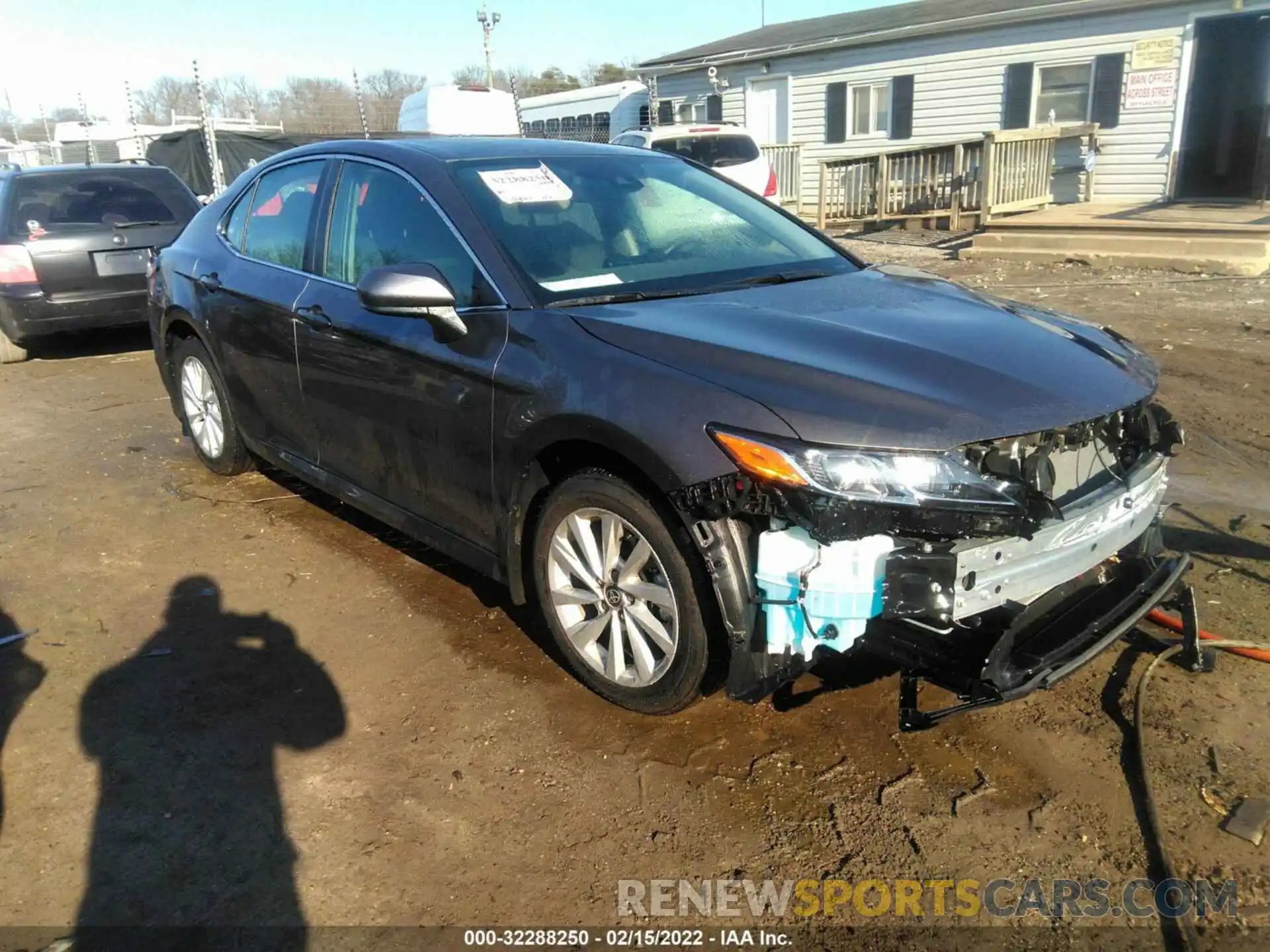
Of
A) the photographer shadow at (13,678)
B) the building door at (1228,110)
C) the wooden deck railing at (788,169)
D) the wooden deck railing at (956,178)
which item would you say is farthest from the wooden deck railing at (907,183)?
the photographer shadow at (13,678)

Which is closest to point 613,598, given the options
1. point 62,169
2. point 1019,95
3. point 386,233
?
point 386,233

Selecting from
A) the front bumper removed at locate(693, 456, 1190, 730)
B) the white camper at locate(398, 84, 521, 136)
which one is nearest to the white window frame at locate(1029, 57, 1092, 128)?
the white camper at locate(398, 84, 521, 136)

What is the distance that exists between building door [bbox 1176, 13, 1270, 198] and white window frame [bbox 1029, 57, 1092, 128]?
1450mm

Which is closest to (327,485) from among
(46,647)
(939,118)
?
(46,647)

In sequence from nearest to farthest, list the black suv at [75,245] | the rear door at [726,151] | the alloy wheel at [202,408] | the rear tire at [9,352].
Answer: the alloy wheel at [202,408], the black suv at [75,245], the rear tire at [9,352], the rear door at [726,151]

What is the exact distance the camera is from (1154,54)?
1462 centimetres

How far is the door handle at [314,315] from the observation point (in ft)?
13.1

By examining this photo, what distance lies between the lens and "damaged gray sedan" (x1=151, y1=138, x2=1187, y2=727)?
2494 millimetres

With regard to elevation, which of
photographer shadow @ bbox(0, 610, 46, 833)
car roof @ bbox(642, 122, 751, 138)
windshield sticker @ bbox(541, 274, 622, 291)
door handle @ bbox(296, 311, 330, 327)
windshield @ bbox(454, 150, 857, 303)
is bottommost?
photographer shadow @ bbox(0, 610, 46, 833)

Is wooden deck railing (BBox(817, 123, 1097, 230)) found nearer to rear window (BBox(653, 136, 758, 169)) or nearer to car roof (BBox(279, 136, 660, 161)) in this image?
rear window (BBox(653, 136, 758, 169))

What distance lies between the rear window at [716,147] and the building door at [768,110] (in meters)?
6.15

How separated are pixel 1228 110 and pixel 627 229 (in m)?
14.5

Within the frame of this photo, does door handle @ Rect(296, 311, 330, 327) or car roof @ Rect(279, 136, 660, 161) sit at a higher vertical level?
car roof @ Rect(279, 136, 660, 161)

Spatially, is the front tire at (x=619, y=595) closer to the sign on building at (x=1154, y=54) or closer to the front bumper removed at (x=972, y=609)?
the front bumper removed at (x=972, y=609)
